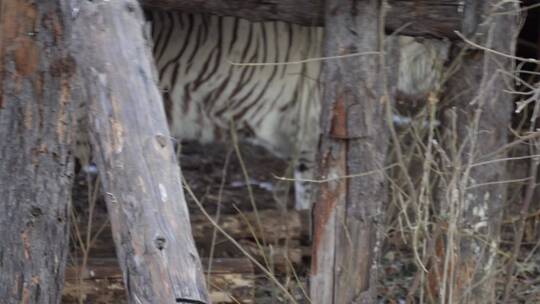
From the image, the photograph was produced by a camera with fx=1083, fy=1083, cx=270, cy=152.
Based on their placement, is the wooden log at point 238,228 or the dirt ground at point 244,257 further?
the wooden log at point 238,228

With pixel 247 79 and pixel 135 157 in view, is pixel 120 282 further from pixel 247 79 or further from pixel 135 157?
pixel 135 157

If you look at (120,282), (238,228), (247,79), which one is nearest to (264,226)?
(238,228)

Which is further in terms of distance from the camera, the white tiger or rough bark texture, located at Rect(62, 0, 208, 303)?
the white tiger

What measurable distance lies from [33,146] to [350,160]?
3.98 ft

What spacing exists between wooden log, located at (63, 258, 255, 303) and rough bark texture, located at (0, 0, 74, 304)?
110 centimetres

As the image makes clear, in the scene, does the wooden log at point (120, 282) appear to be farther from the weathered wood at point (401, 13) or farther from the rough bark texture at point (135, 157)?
the rough bark texture at point (135, 157)

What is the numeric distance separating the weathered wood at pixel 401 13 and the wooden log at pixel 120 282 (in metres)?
1.16

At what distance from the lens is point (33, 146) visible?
11.7 feet

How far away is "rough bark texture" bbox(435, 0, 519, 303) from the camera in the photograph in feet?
14.0

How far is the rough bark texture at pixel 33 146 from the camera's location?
11.5 ft

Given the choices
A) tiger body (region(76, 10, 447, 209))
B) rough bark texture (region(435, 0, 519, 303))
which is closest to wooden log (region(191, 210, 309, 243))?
tiger body (region(76, 10, 447, 209))

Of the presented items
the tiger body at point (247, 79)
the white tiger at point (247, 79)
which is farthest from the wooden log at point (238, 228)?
the white tiger at point (247, 79)

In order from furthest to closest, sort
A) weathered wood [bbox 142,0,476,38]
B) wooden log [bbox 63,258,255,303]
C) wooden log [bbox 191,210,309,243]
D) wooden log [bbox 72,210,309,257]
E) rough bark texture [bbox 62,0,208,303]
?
wooden log [bbox 191,210,309,243] < wooden log [bbox 72,210,309,257] < wooden log [bbox 63,258,255,303] < weathered wood [bbox 142,0,476,38] < rough bark texture [bbox 62,0,208,303]

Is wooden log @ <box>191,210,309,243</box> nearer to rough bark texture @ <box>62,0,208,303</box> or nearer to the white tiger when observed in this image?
the white tiger
